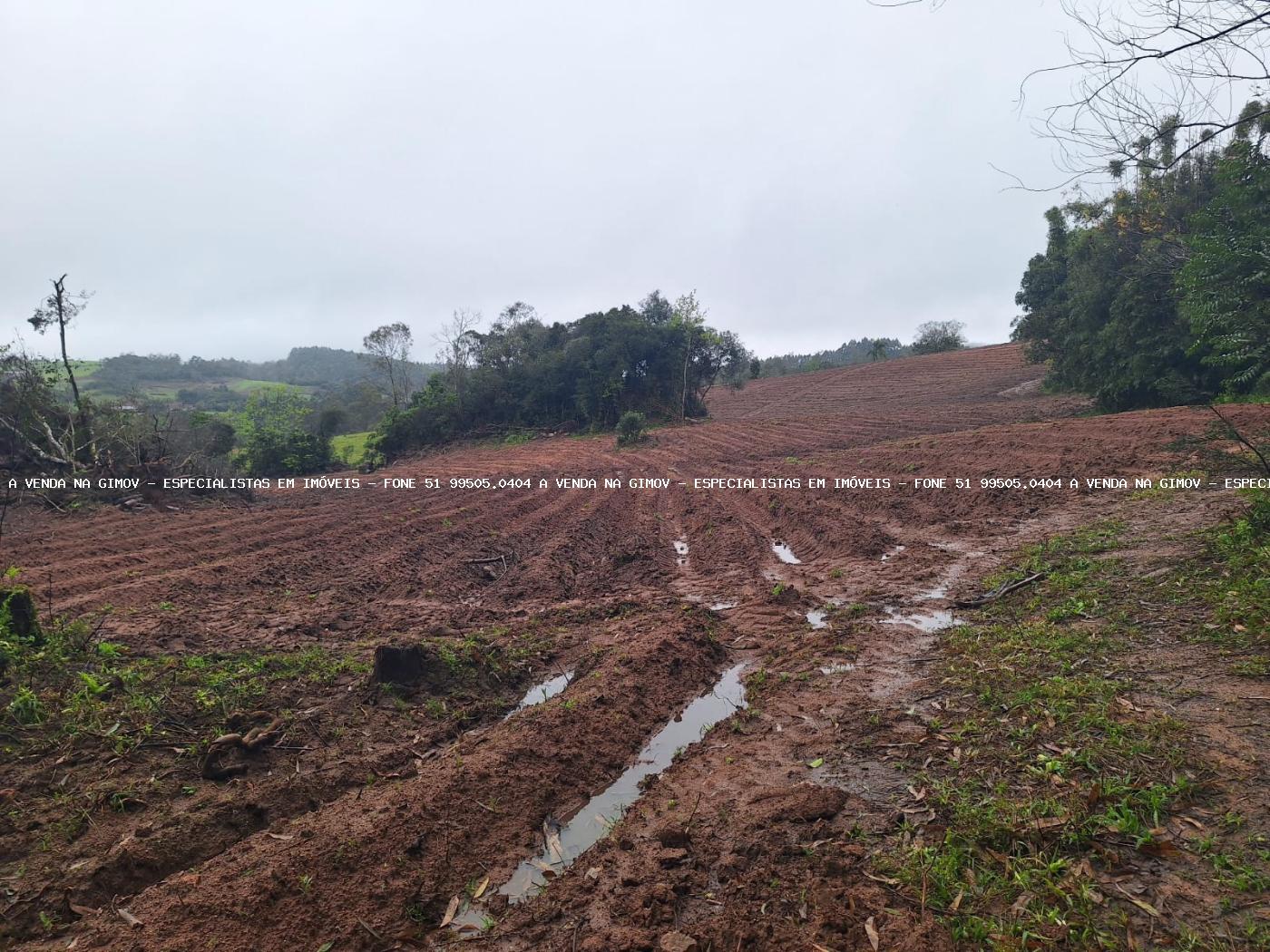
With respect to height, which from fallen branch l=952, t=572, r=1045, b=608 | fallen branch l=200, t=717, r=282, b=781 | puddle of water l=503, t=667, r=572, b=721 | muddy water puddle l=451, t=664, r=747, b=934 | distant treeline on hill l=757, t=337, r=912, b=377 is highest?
distant treeline on hill l=757, t=337, r=912, b=377

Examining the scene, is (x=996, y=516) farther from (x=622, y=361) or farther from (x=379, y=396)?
(x=379, y=396)

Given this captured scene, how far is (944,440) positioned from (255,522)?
15212 mm

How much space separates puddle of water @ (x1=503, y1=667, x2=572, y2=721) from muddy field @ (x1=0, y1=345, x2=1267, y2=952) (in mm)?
35

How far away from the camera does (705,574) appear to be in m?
8.27

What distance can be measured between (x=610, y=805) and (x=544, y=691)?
1.63 m

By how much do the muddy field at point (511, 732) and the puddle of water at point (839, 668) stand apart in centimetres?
3

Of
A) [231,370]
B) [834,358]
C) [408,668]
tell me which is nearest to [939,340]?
[834,358]

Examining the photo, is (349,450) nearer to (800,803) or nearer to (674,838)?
(674,838)

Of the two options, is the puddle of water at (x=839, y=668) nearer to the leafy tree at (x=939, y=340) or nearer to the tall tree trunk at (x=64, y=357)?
the tall tree trunk at (x=64, y=357)

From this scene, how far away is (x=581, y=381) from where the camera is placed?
3077 cm

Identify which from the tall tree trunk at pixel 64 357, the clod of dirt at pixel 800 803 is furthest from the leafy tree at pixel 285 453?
the clod of dirt at pixel 800 803

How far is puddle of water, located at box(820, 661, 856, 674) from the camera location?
196 inches

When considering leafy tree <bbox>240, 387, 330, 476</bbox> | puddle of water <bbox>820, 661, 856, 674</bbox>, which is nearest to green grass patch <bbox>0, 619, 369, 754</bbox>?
puddle of water <bbox>820, 661, 856, 674</bbox>

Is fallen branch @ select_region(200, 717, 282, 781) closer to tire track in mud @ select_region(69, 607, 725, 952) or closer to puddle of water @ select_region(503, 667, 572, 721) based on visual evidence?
tire track in mud @ select_region(69, 607, 725, 952)
